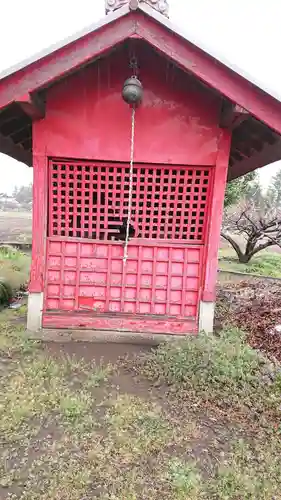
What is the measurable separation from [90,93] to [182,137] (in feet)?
4.72

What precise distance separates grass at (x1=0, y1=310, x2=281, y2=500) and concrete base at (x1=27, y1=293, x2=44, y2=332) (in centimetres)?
48

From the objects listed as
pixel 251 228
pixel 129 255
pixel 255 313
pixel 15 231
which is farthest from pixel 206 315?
pixel 15 231

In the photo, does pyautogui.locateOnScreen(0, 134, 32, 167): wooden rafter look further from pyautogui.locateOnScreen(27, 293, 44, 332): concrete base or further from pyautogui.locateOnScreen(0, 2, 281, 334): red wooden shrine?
pyautogui.locateOnScreen(27, 293, 44, 332): concrete base

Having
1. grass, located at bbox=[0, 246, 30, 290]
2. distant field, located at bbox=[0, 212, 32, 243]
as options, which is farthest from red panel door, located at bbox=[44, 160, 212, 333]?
distant field, located at bbox=[0, 212, 32, 243]

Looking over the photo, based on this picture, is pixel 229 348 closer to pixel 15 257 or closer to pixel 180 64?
pixel 180 64

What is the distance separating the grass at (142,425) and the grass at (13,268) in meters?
4.67

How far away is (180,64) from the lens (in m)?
4.86

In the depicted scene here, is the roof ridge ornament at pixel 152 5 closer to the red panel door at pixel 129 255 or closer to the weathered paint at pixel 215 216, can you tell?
the weathered paint at pixel 215 216

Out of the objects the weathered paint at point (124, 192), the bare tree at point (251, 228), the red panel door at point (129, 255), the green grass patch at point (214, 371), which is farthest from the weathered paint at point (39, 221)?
the bare tree at point (251, 228)

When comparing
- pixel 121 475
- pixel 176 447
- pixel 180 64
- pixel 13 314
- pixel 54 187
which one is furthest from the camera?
pixel 13 314

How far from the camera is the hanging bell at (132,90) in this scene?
5.14 metres

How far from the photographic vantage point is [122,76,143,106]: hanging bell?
203 inches

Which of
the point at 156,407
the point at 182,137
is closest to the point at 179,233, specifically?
the point at 182,137

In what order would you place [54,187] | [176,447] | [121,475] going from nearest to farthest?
[121,475]
[176,447]
[54,187]
